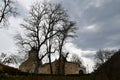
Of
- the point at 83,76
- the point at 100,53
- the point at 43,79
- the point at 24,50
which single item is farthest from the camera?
the point at 100,53

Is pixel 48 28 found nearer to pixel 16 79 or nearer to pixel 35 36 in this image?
pixel 35 36

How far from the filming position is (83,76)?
37.7m

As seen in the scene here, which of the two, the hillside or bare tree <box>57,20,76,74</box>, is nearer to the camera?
the hillside

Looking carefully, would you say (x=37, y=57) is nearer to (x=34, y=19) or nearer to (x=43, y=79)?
(x=34, y=19)

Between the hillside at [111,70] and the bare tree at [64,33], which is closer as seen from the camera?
the hillside at [111,70]

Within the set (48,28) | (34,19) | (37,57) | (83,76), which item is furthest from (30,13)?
(83,76)

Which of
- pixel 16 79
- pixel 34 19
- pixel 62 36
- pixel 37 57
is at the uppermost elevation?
pixel 34 19

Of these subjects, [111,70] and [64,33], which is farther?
[64,33]

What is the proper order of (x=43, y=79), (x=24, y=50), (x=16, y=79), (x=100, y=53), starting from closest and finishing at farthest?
(x=16, y=79) → (x=43, y=79) → (x=24, y=50) → (x=100, y=53)

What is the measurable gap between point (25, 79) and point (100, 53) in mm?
56316

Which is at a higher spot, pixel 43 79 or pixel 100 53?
pixel 100 53

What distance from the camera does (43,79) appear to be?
3494cm

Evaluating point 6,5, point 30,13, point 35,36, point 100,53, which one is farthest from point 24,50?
point 100,53

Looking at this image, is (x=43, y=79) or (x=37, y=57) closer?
(x=43, y=79)
